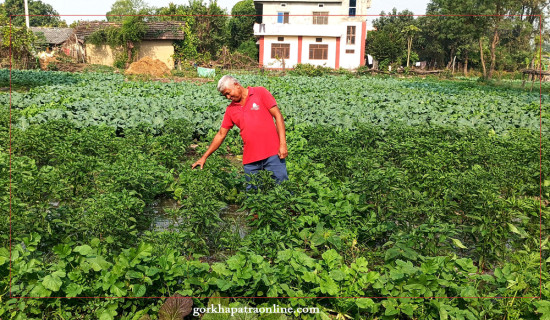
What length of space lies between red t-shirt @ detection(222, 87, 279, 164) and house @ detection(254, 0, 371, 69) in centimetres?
3463

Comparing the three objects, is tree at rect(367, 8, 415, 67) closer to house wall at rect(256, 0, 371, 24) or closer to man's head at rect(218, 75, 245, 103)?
house wall at rect(256, 0, 371, 24)

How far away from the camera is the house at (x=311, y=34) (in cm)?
3947

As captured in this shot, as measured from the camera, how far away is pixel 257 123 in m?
5.21

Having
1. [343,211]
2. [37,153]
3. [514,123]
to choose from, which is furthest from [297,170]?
[514,123]

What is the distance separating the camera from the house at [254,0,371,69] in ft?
129

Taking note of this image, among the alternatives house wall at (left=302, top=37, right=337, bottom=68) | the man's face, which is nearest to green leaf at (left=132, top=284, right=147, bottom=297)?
the man's face

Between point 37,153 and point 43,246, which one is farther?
point 37,153

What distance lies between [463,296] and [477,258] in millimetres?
1599

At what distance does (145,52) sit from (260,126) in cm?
3364

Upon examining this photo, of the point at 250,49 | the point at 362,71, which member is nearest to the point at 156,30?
the point at 250,49

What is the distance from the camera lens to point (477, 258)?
474 cm

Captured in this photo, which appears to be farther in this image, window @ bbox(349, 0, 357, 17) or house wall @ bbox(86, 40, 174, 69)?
window @ bbox(349, 0, 357, 17)

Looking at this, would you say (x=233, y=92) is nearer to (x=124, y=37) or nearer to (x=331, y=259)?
(x=331, y=259)

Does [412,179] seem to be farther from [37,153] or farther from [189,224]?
[37,153]
